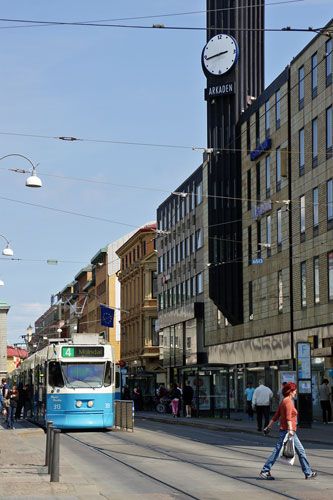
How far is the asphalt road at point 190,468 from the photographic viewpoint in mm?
14016

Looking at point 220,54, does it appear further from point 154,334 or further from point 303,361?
point 154,334

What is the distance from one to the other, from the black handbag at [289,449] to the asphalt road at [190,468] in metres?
0.45

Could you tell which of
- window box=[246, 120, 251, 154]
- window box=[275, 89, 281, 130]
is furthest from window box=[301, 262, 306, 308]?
window box=[246, 120, 251, 154]

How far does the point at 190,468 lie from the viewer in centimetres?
1827

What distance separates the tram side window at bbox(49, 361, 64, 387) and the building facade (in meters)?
48.6

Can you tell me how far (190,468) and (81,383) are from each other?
45.7 ft

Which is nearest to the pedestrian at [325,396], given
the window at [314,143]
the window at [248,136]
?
the window at [314,143]

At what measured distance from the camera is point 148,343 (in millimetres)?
89625

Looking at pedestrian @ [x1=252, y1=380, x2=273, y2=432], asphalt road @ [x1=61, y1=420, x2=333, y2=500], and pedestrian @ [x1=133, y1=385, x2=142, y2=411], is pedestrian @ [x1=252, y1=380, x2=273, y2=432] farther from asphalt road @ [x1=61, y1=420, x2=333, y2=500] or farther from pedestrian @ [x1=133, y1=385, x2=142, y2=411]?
pedestrian @ [x1=133, y1=385, x2=142, y2=411]

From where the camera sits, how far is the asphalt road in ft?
46.0

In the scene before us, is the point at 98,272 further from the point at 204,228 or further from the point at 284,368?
the point at 284,368

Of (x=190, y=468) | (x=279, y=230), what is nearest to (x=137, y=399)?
(x=279, y=230)

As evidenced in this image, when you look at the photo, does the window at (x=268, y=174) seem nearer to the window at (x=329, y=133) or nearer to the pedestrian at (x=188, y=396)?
the window at (x=329, y=133)

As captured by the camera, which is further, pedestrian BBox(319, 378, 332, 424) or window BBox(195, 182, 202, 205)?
window BBox(195, 182, 202, 205)
